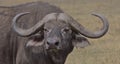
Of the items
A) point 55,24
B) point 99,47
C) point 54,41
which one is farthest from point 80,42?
point 99,47

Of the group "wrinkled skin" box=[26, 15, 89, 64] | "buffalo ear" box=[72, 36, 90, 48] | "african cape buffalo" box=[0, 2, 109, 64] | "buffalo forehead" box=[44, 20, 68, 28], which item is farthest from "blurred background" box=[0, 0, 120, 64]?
"buffalo forehead" box=[44, 20, 68, 28]

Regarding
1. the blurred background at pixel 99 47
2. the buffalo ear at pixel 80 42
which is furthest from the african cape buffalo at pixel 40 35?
the blurred background at pixel 99 47

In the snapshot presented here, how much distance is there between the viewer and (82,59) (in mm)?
15812

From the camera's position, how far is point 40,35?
9.55 metres

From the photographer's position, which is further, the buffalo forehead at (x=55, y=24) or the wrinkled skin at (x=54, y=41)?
the buffalo forehead at (x=55, y=24)

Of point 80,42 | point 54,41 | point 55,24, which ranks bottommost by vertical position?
point 80,42

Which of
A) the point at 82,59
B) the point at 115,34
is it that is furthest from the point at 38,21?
the point at 115,34

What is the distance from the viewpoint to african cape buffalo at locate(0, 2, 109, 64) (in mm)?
9172

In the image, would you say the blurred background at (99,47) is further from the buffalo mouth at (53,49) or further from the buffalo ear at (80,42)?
the buffalo mouth at (53,49)

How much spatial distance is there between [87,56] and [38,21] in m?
6.58

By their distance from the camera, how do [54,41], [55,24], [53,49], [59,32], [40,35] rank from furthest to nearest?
1. [40,35]
2. [55,24]
3. [59,32]
4. [53,49]
5. [54,41]

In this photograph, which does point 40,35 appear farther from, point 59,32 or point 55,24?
point 59,32

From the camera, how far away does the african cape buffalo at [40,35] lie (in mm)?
9172

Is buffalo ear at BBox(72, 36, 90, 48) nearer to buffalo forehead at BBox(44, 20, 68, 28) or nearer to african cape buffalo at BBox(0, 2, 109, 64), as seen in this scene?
african cape buffalo at BBox(0, 2, 109, 64)
